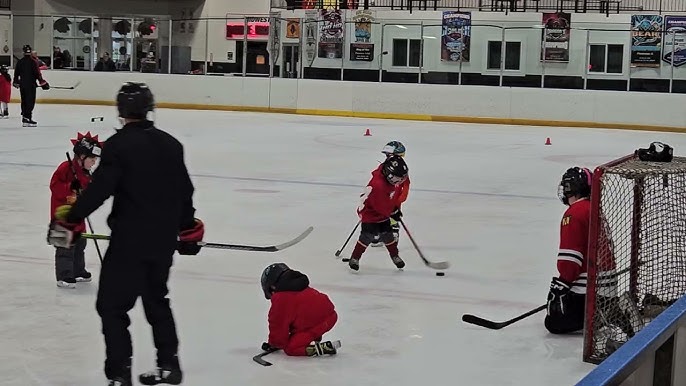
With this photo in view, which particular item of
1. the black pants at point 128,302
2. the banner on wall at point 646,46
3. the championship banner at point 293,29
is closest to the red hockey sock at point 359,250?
the black pants at point 128,302

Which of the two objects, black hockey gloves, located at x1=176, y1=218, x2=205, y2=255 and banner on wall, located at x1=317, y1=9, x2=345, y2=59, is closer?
black hockey gloves, located at x1=176, y1=218, x2=205, y2=255

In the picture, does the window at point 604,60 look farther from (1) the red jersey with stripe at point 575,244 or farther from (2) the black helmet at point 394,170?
(1) the red jersey with stripe at point 575,244

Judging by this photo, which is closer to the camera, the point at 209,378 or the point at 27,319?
the point at 209,378

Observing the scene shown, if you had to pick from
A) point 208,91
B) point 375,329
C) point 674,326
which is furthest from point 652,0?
point 674,326

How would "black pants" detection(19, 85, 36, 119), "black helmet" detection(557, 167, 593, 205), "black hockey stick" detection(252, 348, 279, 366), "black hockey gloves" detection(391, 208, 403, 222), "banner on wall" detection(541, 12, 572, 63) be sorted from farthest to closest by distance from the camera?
"banner on wall" detection(541, 12, 572, 63)
"black pants" detection(19, 85, 36, 119)
"black hockey gloves" detection(391, 208, 403, 222)
"black helmet" detection(557, 167, 593, 205)
"black hockey stick" detection(252, 348, 279, 366)

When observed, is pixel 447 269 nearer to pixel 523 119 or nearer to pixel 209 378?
pixel 209 378

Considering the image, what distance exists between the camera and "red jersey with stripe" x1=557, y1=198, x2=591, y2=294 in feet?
15.0

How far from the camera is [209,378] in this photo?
397 cm

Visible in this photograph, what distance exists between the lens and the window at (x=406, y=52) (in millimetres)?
21516

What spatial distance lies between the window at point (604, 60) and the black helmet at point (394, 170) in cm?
1548

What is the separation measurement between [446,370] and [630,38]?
17711 millimetres

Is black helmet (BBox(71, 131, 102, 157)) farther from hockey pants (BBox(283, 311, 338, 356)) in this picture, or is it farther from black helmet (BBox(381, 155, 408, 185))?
black helmet (BBox(381, 155, 408, 185))

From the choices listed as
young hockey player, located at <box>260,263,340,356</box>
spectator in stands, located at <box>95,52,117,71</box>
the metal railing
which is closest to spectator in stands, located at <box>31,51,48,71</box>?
spectator in stands, located at <box>95,52,117,71</box>

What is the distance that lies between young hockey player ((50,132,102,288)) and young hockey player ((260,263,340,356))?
0.97m
